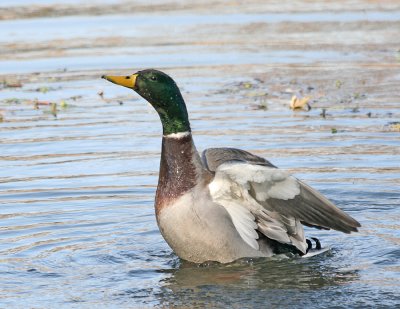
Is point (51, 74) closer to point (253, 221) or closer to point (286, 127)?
point (286, 127)

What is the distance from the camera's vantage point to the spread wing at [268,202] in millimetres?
7312

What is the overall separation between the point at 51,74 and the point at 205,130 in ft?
12.8

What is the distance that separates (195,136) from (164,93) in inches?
141

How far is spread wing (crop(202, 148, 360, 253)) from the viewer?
288 inches

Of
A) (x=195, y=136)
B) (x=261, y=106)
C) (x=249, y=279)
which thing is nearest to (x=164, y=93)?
(x=249, y=279)

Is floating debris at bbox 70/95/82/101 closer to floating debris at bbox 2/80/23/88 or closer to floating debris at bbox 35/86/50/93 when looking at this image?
floating debris at bbox 35/86/50/93

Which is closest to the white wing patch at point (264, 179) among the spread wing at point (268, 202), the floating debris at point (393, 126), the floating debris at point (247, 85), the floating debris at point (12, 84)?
the spread wing at point (268, 202)

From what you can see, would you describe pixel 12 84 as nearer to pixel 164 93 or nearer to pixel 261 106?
pixel 261 106

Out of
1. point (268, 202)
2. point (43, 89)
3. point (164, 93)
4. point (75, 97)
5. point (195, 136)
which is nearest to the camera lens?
point (268, 202)

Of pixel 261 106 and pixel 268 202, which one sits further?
pixel 261 106

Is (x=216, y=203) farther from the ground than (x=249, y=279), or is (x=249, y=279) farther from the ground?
(x=216, y=203)

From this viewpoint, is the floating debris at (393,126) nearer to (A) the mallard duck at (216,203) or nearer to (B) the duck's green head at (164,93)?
(A) the mallard duck at (216,203)

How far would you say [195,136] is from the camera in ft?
37.0

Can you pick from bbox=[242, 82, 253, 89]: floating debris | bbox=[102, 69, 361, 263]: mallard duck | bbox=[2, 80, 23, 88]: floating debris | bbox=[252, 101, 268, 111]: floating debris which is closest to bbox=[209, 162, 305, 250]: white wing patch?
bbox=[102, 69, 361, 263]: mallard duck
